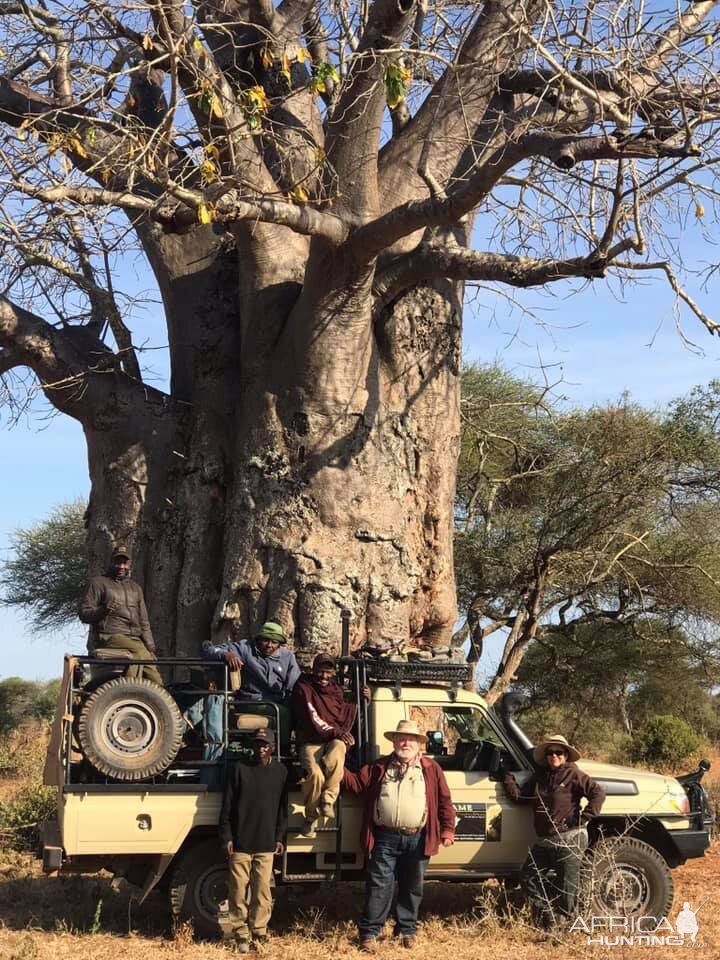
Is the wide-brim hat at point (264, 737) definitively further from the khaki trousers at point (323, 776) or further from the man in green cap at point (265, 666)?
the man in green cap at point (265, 666)

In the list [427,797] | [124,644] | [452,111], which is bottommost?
[427,797]

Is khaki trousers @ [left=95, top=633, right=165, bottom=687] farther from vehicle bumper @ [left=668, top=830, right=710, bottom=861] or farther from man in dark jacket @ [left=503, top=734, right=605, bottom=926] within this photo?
vehicle bumper @ [left=668, top=830, right=710, bottom=861]

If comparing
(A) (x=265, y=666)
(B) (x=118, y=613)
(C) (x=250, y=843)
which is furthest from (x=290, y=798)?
(B) (x=118, y=613)

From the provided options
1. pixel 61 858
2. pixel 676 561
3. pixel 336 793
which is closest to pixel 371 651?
pixel 336 793

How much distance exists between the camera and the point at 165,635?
10141mm

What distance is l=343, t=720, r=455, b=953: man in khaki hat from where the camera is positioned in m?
7.14

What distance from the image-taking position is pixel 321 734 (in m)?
7.36

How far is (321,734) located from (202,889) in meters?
1.20

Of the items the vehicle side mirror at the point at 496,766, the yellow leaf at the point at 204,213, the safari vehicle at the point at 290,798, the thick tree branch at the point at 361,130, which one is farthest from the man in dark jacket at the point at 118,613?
the thick tree branch at the point at 361,130

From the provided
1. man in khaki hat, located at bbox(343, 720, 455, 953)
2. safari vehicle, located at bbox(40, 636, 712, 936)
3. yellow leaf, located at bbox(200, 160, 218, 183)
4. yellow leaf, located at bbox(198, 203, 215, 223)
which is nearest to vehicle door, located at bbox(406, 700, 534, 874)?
safari vehicle, located at bbox(40, 636, 712, 936)

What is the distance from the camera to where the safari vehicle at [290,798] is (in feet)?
23.3

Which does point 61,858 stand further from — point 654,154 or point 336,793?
point 654,154

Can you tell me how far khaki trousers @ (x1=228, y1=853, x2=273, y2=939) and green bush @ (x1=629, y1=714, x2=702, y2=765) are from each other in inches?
492

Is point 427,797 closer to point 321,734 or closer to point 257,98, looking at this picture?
point 321,734
